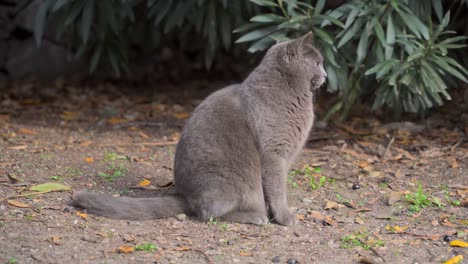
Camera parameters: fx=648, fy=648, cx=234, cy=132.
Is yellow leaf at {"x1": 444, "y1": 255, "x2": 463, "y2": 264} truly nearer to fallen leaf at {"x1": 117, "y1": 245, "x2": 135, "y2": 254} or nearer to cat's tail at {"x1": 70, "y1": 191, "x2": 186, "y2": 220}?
cat's tail at {"x1": 70, "y1": 191, "x2": 186, "y2": 220}

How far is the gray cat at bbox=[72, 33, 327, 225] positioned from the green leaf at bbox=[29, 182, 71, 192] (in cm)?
38

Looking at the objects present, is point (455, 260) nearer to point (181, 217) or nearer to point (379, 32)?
point (181, 217)

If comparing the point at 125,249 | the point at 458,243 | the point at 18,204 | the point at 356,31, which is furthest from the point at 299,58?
the point at 18,204

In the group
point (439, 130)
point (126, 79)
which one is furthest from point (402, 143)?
point (126, 79)

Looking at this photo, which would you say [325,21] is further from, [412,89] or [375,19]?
[412,89]

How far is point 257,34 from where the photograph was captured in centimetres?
543

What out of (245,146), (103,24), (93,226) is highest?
(103,24)

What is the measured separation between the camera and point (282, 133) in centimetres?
411

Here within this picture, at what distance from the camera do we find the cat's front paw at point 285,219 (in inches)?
161

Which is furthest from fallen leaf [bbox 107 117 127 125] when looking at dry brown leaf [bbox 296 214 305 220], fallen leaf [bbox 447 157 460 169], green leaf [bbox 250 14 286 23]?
fallen leaf [bbox 447 157 460 169]

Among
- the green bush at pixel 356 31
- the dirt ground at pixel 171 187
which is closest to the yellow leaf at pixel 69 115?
the dirt ground at pixel 171 187

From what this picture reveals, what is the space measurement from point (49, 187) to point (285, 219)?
5.37ft

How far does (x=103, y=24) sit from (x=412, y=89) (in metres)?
3.10

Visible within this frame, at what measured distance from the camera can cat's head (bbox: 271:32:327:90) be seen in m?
4.24
